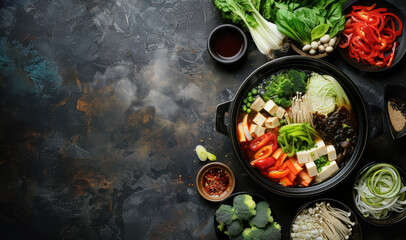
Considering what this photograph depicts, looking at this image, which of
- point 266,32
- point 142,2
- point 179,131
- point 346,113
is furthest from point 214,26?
point 346,113

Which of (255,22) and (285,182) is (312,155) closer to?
(285,182)

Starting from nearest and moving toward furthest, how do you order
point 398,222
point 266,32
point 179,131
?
1. point 398,222
2. point 266,32
3. point 179,131

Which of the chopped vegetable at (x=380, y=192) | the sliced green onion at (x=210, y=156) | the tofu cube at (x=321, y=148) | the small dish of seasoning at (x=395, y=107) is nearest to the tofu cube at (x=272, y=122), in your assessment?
the tofu cube at (x=321, y=148)

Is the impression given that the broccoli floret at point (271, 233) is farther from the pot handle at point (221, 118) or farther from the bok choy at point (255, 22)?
the bok choy at point (255, 22)

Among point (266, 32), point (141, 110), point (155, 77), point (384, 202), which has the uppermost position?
point (266, 32)

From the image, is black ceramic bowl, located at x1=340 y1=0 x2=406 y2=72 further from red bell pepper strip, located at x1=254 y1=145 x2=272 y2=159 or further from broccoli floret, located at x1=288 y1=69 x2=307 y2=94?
red bell pepper strip, located at x1=254 y1=145 x2=272 y2=159

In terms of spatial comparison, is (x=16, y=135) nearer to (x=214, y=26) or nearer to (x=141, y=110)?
(x=141, y=110)
